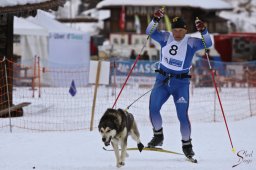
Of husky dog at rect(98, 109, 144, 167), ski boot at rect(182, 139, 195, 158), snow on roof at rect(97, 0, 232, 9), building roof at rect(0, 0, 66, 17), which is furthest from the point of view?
snow on roof at rect(97, 0, 232, 9)

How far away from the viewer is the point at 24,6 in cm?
1450

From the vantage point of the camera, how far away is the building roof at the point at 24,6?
14188mm

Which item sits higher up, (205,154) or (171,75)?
(171,75)

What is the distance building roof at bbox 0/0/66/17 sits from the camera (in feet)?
46.5

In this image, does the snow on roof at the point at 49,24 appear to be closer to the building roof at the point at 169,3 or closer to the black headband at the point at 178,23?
the building roof at the point at 169,3

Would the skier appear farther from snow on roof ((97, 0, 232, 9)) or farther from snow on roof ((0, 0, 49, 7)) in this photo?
snow on roof ((97, 0, 232, 9))

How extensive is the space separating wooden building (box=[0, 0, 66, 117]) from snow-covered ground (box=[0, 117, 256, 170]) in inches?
152

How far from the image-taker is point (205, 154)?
9.05 metres

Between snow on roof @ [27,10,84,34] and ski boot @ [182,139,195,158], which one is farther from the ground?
snow on roof @ [27,10,84,34]

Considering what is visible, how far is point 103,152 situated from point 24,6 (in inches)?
251

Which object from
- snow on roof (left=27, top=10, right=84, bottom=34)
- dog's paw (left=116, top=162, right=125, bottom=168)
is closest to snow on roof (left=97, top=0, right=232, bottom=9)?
snow on roof (left=27, top=10, right=84, bottom=34)

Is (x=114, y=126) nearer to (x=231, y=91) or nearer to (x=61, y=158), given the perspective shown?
(x=61, y=158)

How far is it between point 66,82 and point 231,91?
6.17 metres

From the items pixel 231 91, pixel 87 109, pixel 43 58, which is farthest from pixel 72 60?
pixel 87 109
